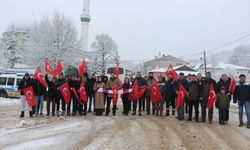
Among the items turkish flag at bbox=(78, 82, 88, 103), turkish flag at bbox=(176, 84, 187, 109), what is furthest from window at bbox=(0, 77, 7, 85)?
turkish flag at bbox=(176, 84, 187, 109)

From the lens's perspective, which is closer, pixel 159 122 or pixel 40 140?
pixel 40 140

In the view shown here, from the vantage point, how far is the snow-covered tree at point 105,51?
61.6 metres

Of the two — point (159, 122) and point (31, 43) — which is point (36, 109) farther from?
point (31, 43)

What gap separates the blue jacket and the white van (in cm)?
1729

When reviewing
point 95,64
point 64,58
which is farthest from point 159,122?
point 95,64

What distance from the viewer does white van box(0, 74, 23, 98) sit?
2319 cm

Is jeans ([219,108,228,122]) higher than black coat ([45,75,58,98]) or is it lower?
lower

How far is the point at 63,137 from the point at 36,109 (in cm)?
467

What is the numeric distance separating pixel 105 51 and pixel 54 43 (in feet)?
75.4

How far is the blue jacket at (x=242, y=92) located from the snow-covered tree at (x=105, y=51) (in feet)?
166

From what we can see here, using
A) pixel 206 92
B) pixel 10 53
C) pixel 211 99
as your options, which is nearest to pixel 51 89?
pixel 206 92

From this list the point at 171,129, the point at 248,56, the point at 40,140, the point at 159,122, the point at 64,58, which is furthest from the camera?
the point at 248,56

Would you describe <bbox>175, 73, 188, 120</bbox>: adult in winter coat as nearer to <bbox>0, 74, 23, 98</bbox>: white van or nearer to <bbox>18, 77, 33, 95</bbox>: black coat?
<bbox>18, 77, 33, 95</bbox>: black coat

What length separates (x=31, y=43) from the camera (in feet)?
134
